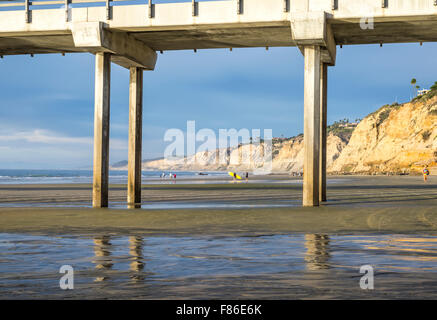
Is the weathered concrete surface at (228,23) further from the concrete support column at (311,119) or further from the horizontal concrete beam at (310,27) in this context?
the concrete support column at (311,119)

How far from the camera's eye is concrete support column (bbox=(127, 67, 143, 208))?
24.2m

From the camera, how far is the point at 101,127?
72.5 feet

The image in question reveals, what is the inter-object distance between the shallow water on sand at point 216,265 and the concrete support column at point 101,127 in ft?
34.2

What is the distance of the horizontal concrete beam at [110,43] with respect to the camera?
69.6 feet

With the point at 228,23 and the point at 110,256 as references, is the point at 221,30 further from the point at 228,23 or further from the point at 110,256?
the point at 110,256

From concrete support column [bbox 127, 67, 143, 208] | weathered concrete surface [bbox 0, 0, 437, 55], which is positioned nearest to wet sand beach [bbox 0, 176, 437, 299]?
weathered concrete surface [bbox 0, 0, 437, 55]

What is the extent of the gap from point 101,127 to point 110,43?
330 centimetres

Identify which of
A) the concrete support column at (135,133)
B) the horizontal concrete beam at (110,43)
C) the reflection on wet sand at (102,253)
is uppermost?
the horizontal concrete beam at (110,43)

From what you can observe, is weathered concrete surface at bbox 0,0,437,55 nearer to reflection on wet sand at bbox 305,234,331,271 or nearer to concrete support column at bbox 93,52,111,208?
concrete support column at bbox 93,52,111,208

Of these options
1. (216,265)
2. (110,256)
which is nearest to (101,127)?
(110,256)

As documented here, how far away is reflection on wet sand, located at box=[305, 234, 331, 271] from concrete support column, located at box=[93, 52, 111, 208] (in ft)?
39.7

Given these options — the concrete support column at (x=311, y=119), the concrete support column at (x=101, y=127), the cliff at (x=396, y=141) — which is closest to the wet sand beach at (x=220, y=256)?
the concrete support column at (x=311, y=119)

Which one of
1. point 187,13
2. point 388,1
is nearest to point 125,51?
point 187,13

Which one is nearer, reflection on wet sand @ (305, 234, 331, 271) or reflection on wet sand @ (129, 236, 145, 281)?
reflection on wet sand @ (129, 236, 145, 281)
